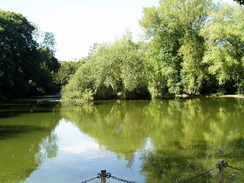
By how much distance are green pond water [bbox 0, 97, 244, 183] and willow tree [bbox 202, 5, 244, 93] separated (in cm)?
1641

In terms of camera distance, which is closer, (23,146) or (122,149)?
(122,149)

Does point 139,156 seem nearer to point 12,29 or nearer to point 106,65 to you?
point 106,65

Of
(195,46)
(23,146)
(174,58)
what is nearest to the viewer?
(23,146)

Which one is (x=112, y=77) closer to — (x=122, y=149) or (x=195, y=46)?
(x=195, y=46)

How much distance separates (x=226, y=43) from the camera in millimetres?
31719

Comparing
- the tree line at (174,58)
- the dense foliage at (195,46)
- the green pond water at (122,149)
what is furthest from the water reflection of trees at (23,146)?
the dense foliage at (195,46)

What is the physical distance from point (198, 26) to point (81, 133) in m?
29.0

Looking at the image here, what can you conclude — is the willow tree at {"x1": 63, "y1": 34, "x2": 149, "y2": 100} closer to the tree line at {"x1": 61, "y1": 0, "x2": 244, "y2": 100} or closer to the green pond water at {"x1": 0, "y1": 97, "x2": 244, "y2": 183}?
the tree line at {"x1": 61, "y1": 0, "x2": 244, "y2": 100}

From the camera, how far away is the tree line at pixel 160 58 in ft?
103

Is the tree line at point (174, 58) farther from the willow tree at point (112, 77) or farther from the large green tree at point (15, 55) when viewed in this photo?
the large green tree at point (15, 55)

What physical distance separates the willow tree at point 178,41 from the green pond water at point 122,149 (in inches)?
773

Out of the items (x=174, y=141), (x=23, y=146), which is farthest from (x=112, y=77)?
(x=23, y=146)

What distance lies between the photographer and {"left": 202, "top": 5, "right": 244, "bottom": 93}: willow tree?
3062 cm

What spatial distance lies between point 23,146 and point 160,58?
31.8m
